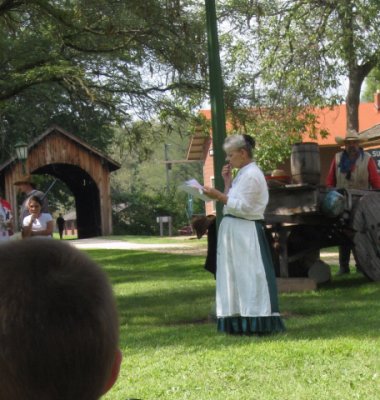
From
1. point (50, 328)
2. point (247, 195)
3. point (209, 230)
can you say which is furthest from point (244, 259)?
point (50, 328)

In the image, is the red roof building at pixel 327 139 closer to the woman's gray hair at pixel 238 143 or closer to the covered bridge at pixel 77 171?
the covered bridge at pixel 77 171

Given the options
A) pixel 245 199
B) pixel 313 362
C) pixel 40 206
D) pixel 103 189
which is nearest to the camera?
pixel 313 362

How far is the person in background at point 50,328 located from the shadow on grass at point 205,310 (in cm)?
559

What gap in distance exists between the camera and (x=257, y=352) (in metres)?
6.42

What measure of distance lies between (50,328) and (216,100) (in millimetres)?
7396

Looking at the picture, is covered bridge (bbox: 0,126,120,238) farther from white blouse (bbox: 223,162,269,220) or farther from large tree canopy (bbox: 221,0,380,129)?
white blouse (bbox: 223,162,269,220)

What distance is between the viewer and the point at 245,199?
744cm

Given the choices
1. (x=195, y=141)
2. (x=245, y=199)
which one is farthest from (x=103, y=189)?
(x=245, y=199)

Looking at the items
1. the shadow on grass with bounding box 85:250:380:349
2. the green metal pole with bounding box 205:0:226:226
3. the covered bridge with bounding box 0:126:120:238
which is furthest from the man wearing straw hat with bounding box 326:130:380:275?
the covered bridge with bounding box 0:126:120:238

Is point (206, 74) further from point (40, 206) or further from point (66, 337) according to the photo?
point (66, 337)

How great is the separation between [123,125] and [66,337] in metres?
16.0

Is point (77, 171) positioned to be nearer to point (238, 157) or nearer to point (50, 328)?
point (238, 157)

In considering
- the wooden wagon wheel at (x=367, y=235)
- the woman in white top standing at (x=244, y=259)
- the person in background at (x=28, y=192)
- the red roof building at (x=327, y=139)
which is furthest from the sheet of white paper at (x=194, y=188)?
the red roof building at (x=327, y=139)

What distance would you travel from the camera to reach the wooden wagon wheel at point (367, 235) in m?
10.8
